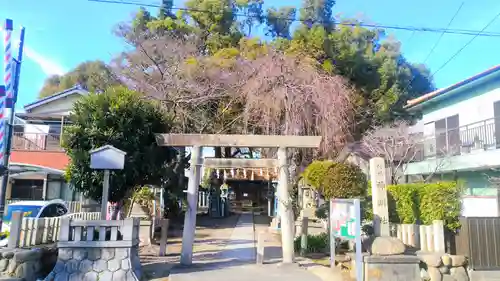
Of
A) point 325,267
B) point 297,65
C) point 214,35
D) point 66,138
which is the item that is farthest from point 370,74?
point 66,138

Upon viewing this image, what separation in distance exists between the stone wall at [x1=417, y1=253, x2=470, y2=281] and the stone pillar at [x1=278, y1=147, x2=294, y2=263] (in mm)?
3050

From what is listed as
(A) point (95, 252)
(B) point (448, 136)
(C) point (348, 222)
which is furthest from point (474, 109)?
(A) point (95, 252)

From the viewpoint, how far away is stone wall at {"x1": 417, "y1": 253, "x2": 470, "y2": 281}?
8.16m

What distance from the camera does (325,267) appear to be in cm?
968

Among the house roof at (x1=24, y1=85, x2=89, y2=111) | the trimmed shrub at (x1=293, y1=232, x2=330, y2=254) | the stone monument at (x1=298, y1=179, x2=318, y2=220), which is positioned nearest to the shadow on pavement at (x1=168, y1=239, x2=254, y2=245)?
the trimmed shrub at (x1=293, y1=232, x2=330, y2=254)

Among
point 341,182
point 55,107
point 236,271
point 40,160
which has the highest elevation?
point 55,107

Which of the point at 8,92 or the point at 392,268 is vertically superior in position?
the point at 8,92

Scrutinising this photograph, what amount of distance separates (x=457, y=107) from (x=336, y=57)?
5.72 metres

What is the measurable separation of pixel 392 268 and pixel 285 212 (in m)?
3.09

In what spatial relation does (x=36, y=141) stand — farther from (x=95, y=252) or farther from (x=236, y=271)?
(x=236, y=271)

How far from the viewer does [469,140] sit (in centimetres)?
1593

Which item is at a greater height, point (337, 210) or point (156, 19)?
point (156, 19)

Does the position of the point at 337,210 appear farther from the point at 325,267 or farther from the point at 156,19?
the point at 156,19

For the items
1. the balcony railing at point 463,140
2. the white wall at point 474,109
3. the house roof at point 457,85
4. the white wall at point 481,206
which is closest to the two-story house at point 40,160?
the house roof at point 457,85
